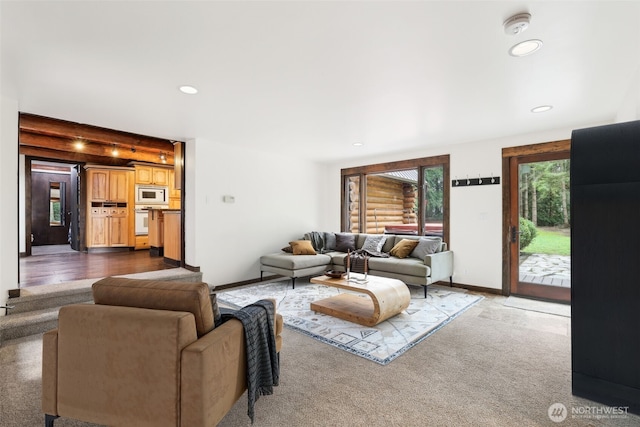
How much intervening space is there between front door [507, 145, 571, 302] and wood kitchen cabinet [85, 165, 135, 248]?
8433mm

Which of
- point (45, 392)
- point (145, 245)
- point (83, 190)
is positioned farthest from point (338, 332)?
point (83, 190)

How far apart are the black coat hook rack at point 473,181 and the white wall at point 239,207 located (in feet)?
10.1

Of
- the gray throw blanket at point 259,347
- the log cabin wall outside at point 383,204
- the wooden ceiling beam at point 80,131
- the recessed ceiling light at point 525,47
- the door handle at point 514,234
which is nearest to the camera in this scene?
the gray throw blanket at point 259,347

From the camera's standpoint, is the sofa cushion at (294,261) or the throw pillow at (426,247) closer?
the throw pillow at (426,247)

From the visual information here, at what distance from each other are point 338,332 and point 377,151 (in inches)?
145

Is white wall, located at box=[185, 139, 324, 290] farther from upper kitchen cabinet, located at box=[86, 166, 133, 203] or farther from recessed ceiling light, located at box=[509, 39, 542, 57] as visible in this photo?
recessed ceiling light, located at box=[509, 39, 542, 57]

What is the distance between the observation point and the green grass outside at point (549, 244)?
171 inches

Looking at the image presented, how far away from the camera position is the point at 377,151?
5.82 metres

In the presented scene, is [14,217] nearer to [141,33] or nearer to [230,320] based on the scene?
[141,33]

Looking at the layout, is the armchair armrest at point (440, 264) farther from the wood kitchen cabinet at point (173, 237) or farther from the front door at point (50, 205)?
the front door at point (50, 205)

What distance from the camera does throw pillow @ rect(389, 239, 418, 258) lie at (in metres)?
5.18

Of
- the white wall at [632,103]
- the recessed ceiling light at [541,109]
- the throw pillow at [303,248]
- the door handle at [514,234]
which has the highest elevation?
the recessed ceiling light at [541,109]

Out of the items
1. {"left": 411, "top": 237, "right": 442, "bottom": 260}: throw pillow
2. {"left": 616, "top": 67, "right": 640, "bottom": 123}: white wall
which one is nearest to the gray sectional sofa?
{"left": 411, "top": 237, "right": 442, "bottom": 260}: throw pillow

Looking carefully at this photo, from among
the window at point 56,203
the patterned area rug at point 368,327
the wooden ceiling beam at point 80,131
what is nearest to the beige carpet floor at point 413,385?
the patterned area rug at point 368,327
